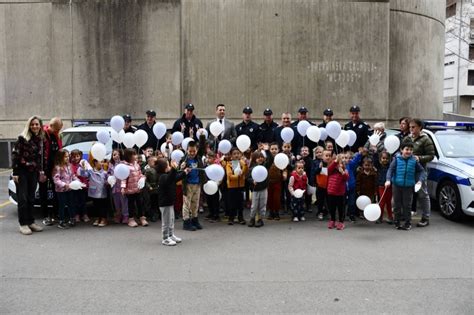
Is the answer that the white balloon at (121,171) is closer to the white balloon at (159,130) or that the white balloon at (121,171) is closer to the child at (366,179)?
the white balloon at (159,130)

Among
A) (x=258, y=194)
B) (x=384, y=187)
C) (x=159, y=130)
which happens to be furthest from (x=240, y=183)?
(x=384, y=187)

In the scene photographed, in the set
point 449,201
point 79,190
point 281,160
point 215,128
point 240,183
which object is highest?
point 215,128

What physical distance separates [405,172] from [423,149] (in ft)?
2.86

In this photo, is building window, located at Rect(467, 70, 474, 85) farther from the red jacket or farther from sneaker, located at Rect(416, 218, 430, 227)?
the red jacket

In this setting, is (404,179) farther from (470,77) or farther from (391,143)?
(470,77)

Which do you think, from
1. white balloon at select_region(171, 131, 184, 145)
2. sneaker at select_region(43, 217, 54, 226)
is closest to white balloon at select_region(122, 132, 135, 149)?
white balloon at select_region(171, 131, 184, 145)

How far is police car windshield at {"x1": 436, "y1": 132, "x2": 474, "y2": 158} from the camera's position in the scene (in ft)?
26.5

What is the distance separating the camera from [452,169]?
756cm

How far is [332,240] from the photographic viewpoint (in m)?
6.47

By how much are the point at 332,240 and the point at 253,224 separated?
1.43 metres

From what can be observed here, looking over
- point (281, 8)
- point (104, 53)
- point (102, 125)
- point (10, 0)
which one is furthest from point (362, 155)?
point (10, 0)

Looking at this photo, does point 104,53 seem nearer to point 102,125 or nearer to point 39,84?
point 39,84

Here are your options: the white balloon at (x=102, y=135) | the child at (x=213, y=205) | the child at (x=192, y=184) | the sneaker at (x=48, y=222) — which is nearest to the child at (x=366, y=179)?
the child at (x=213, y=205)

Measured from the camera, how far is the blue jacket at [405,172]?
7.07 meters
